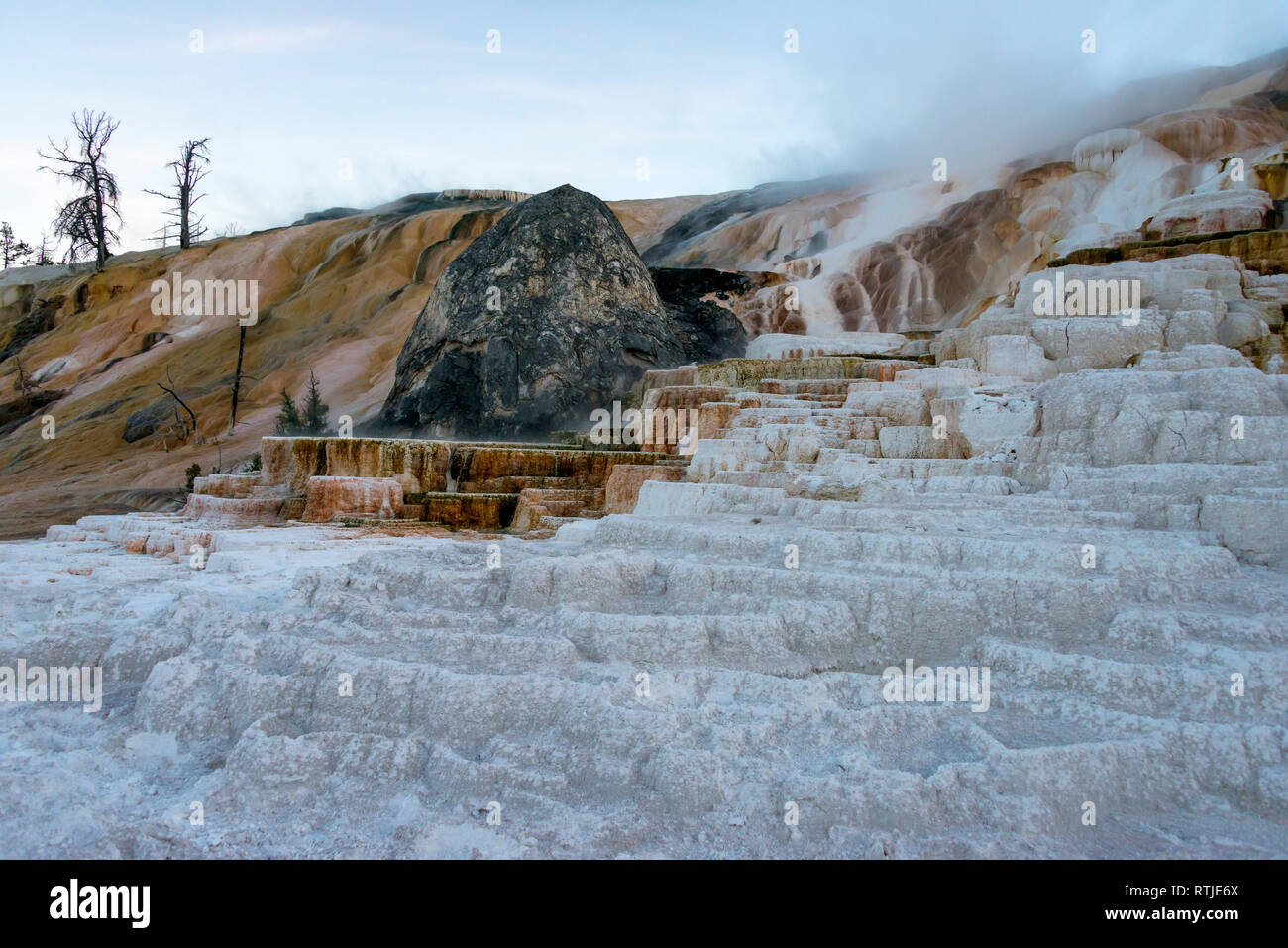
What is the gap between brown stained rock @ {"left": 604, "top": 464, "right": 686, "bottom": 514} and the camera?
970cm

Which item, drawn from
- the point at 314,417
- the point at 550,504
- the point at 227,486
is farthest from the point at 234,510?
the point at 314,417

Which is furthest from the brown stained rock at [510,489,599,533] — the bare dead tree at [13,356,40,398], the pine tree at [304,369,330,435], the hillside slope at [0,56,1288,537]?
the bare dead tree at [13,356,40,398]

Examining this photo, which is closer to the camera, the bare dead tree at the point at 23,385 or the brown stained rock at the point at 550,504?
the brown stained rock at the point at 550,504

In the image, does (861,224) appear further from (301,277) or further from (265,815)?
(265,815)

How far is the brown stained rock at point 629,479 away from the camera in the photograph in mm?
9695

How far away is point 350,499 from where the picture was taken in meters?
10.6

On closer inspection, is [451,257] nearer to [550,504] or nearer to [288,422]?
[288,422]

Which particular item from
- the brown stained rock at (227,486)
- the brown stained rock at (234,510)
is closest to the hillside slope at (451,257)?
the brown stained rock at (227,486)

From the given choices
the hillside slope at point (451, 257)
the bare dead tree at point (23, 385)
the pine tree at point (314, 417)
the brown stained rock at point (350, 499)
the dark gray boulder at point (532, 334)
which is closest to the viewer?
the brown stained rock at point (350, 499)

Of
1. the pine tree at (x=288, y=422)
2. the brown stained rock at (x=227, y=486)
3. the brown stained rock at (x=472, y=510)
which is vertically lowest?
the brown stained rock at (x=472, y=510)

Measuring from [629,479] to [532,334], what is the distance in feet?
26.3

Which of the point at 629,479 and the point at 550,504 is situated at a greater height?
the point at 629,479

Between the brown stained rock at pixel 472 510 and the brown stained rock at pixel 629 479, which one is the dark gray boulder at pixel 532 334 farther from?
the brown stained rock at pixel 629 479

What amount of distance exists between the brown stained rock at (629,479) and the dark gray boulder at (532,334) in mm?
Result: 6750
